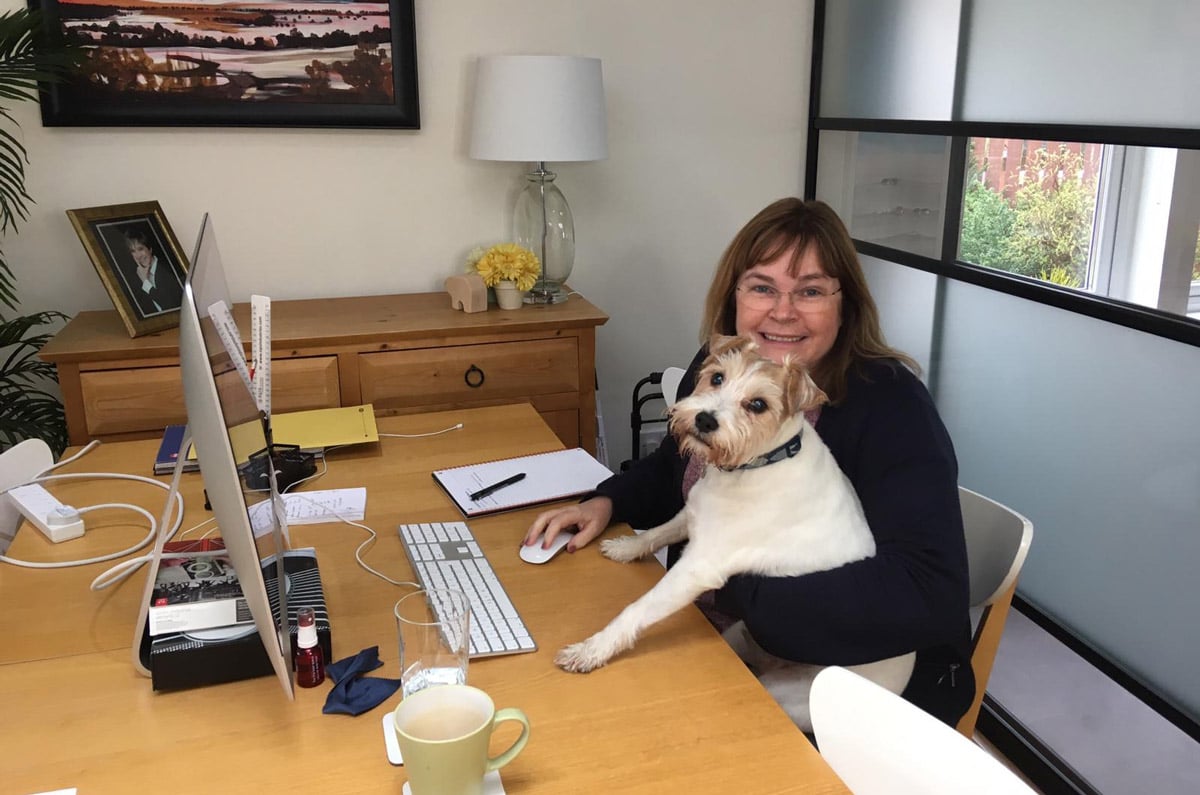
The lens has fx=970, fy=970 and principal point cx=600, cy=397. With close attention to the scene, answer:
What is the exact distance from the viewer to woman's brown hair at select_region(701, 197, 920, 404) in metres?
1.65

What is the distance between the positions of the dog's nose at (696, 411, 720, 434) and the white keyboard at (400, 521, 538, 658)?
1.24ft

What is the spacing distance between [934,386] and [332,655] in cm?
225

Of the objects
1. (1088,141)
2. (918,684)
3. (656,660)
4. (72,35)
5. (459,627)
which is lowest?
(918,684)

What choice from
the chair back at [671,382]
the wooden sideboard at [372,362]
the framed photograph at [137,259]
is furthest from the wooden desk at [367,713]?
the framed photograph at [137,259]

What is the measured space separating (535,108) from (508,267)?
1.59ft

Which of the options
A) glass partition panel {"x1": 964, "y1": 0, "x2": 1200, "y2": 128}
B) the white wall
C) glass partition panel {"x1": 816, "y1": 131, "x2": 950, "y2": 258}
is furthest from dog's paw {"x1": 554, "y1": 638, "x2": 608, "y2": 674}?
the white wall

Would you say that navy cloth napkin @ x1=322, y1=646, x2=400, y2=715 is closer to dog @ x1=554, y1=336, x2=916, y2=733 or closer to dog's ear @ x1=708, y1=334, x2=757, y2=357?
dog @ x1=554, y1=336, x2=916, y2=733

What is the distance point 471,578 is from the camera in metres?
1.51

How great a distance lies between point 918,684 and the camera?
5.15 ft

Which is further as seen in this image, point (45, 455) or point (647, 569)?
point (45, 455)

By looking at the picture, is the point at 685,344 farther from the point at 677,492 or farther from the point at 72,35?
the point at 72,35

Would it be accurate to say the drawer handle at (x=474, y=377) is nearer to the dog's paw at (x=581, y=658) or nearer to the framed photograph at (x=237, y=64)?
the framed photograph at (x=237, y=64)

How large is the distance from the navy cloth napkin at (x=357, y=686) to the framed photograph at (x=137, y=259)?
1.78 meters

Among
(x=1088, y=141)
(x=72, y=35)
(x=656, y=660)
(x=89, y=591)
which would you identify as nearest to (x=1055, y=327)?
(x=1088, y=141)
